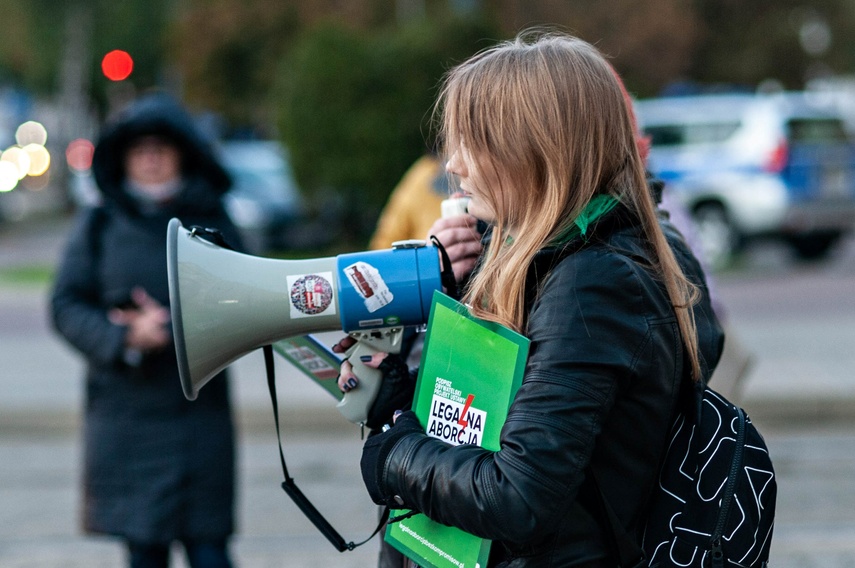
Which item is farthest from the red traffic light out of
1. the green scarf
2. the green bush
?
the green scarf

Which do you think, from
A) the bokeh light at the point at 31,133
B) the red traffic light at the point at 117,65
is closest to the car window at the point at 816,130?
the red traffic light at the point at 117,65

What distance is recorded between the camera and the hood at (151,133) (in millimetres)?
3451

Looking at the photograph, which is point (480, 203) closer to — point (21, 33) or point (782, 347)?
point (782, 347)

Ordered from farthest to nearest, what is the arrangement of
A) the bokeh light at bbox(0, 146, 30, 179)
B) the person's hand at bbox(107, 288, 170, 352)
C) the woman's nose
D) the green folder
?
the bokeh light at bbox(0, 146, 30, 179)
the person's hand at bbox(107, 288, 170, 352)
the woman's nose
the green folder

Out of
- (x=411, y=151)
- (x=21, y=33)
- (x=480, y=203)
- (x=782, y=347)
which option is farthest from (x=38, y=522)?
(x=21, y=33)

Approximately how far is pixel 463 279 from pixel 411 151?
1174 cm

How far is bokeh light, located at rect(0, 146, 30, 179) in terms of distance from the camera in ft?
104

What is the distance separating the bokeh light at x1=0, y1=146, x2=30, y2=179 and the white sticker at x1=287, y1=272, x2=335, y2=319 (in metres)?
31.2

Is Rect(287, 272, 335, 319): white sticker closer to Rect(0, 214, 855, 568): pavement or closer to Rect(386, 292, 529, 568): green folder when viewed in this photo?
Rect(386, 292, 529, 568): green folder

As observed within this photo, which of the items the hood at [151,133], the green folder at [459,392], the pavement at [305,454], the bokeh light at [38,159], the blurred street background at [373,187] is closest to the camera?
the green folder at [459,392]

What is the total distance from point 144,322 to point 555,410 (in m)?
2.00

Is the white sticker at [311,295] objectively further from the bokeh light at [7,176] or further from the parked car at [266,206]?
the bokeh light at [7,176]

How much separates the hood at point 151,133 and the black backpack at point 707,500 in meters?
2.17

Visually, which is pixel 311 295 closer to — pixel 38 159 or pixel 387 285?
pixel 387 285
